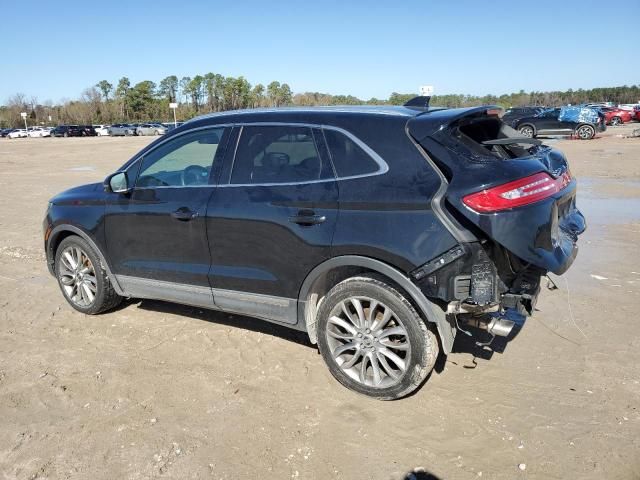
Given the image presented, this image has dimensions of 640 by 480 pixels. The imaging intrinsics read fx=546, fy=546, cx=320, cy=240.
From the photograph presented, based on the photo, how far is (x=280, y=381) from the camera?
3967 millimetres

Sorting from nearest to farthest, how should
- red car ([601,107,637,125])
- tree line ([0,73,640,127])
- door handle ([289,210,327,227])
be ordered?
door handle ([289,210,327,227]), red car ([601,107,637,125]), tree line ([0,73,640,127])

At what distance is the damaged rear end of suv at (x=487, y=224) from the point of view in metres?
3.16

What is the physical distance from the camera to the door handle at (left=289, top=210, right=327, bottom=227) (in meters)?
3.68

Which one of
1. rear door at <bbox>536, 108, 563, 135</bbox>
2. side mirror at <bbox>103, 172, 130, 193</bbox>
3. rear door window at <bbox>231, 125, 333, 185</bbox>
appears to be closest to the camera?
rear door window at <bbox>231, 125, 333, 185</bbox>

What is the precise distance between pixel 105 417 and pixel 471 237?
8.47 feet

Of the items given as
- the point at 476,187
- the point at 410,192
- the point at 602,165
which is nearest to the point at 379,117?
the point at 410,192

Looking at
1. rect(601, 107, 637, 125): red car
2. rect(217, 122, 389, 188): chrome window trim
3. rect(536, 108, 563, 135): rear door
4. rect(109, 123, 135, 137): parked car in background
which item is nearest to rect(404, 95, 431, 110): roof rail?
rect(217, 122, 389, 188): chrome window trim

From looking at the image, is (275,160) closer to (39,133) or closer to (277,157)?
(277,157)

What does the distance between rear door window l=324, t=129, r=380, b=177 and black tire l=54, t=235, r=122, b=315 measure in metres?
2.64

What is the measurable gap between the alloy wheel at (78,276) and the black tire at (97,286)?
3 centimetres

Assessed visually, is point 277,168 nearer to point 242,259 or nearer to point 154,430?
point 242,259

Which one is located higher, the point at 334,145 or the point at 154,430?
the point at 334,145

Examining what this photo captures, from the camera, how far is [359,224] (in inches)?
139

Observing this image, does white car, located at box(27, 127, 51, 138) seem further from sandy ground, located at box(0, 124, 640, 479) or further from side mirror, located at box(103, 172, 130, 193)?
side mirror, located at box(103, 172, 130, 193)
